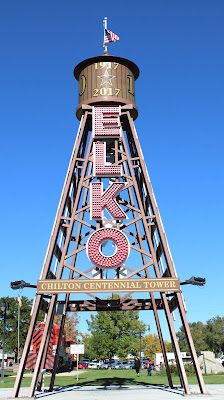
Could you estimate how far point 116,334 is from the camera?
6731cm

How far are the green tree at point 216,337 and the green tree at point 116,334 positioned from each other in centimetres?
5577

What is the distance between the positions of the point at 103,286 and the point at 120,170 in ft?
21.8

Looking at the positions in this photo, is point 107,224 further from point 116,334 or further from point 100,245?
point 116,334

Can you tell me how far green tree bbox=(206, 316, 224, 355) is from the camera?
117 meters

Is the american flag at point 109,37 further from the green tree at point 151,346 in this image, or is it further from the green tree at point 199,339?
the green tree at point 199,339

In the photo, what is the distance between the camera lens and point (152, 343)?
111 meters

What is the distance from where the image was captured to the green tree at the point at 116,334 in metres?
66.4

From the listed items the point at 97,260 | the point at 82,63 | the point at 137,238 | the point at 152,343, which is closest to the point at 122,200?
the point at 137,238

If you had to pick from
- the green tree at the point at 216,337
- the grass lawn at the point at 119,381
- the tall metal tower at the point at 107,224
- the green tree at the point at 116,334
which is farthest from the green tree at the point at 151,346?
the tall metal tower at the point at 107,224

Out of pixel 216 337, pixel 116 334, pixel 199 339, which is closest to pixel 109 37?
pixel 116 334

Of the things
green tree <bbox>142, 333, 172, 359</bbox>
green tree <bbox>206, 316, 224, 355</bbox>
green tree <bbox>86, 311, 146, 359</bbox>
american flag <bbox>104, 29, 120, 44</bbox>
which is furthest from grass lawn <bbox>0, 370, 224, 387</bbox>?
green tree <bbox>206, 316, 224, 355</bbox>

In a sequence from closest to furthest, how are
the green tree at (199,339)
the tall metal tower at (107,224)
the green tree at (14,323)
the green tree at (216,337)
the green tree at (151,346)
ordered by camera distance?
the tall metal tower at (107,224) → the green tree at (14,323) → the green tree at (151,346) → the green tree at (199,339) → the green tree at (216,337)

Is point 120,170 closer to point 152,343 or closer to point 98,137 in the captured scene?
point 98,137

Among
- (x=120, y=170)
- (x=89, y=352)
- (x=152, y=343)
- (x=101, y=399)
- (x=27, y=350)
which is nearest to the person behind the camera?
(x=101, y=399)
